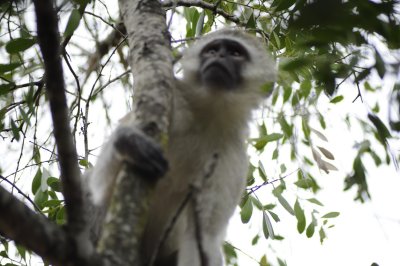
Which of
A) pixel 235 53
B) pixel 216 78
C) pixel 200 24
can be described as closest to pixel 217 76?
pixel 216 78

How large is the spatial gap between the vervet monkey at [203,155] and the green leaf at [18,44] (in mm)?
1254

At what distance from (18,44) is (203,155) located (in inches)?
71.2

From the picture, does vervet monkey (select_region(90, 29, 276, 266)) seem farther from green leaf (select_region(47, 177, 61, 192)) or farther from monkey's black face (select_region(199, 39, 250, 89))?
green leaf (select_region(47, 177, 61, 192))

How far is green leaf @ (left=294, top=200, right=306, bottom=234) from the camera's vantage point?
564 centimetres

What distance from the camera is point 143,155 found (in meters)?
2.79

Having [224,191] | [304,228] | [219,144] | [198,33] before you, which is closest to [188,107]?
[219,144]

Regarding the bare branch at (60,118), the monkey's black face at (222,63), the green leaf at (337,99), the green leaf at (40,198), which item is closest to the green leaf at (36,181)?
the green leaf at (40,198)

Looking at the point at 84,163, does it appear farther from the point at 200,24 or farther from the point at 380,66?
the point at 380,66

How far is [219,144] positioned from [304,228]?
1903mm

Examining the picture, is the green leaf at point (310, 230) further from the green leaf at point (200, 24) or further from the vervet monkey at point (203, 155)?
the green leaf at point (200, 24)

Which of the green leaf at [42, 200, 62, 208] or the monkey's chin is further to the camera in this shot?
the green leaf at [42, 200, 62, 208]

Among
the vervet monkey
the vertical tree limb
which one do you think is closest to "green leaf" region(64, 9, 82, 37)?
the vertical tree limb

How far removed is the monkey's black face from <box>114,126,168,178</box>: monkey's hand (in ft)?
4.84

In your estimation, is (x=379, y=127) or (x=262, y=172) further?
(x=262, y=172)
